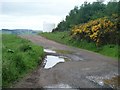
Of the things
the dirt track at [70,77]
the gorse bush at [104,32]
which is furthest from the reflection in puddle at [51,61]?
the gorse bush at [104,32]

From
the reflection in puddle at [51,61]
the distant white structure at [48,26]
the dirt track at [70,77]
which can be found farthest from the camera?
the distant white structure at [48,26]

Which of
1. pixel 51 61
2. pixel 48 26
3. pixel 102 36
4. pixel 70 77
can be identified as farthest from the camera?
pixel 48 26

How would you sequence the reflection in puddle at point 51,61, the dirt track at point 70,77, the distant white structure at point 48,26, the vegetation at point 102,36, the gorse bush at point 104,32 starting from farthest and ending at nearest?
the distant white structure at point 48,26
the gorse bush at point 104,32
the vegetation at point 102,36
the reflection in puddle at point 51,61
the dirt track at point 70,77

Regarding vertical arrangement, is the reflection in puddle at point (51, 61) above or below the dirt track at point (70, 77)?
below

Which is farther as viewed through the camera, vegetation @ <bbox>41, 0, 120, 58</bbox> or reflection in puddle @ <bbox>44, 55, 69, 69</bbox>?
vegetation @ <bbox>41, 0, 120, 58</bbox>

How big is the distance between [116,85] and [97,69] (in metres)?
3.52

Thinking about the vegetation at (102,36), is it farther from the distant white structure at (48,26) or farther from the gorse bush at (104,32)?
the distant white structure at (48,26)

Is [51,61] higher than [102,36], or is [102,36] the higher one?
[102,36]

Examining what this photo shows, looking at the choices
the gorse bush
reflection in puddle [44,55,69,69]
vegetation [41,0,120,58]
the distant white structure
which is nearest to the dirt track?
reflection in puddle [44,55,69,69]

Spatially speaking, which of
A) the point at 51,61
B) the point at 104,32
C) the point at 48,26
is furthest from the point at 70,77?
the point at 48,26

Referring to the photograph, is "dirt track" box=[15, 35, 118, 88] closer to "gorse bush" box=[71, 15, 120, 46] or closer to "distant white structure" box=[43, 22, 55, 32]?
"gorse bush" box=[71, 15, 120, 46]

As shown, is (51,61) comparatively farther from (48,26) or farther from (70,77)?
(48,26)

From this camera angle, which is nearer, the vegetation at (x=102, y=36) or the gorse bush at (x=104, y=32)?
the vegetation at (x=102, y=36)

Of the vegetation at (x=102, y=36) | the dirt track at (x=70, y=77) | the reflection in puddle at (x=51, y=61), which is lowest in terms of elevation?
the reflection in puddle at (x=51, y=61)
